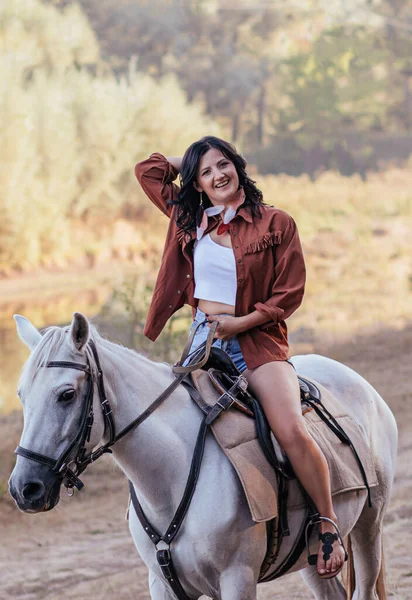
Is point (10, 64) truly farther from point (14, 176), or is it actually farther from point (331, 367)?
point (331, 367)

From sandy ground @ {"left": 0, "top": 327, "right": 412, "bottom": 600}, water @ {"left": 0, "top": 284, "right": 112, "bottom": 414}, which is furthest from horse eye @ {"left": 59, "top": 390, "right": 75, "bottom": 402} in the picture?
water @ {"left": 0, "top": 284, "right": 112, "bottom": 414}

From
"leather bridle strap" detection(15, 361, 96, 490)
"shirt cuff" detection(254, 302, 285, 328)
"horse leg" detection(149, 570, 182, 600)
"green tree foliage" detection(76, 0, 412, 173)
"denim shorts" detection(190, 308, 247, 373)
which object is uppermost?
"green tree foliage" detection(76, 0, 412, 173)

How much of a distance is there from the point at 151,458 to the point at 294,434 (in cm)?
58

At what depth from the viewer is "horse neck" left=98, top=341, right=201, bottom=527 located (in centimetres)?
302

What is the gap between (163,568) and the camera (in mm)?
3004

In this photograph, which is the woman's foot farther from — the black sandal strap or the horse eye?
the horse eye

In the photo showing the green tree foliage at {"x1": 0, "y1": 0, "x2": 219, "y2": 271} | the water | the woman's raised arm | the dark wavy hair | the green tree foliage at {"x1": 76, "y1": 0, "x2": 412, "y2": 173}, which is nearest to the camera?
the dark wavy hair

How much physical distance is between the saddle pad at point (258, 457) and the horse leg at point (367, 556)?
0.46m

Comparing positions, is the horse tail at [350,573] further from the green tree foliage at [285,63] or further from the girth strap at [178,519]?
the green tree foliage at [285,63]

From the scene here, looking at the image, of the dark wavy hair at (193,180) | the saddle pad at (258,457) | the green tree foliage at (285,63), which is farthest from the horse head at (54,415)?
the green tree foliage at (285,63)

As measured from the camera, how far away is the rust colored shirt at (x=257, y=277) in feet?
10.8

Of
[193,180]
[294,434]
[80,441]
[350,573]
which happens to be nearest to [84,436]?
[80,441]

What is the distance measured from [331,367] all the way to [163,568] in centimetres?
161

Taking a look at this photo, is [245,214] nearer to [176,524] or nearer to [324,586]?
[176,524]
